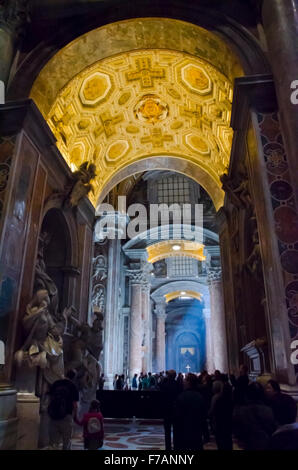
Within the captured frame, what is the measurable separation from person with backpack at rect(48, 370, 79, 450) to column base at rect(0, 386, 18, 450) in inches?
29.9

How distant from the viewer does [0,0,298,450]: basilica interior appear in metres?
5.64

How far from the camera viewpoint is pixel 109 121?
10.6m

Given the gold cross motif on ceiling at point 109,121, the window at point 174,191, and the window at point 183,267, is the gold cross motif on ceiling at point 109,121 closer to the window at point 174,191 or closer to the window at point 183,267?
the window at point 174,191

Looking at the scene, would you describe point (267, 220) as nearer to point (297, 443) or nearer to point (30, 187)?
point (297, 443)

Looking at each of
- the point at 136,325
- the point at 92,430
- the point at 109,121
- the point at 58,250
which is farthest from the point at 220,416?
the point at 136,325

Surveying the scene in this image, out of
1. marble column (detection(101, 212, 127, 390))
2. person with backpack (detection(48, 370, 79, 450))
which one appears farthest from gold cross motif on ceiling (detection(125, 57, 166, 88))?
marble column (detection(101, 212, 127, 390))

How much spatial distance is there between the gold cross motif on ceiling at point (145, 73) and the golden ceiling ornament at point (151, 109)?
1.86 feet

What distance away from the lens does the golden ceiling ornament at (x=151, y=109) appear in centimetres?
1031

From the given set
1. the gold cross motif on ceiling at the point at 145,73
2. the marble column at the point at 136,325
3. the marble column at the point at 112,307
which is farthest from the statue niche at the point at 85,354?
the marble column at the point at 136,325

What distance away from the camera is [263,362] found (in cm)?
621

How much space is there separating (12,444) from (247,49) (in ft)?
26.6

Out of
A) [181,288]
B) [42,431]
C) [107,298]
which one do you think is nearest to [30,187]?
[42,431]

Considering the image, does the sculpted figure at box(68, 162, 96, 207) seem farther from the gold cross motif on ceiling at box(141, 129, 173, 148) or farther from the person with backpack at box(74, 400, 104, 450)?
the person with backpack at box(74, 400, 104, 450)

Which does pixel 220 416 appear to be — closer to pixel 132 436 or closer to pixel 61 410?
pixel 61 410
